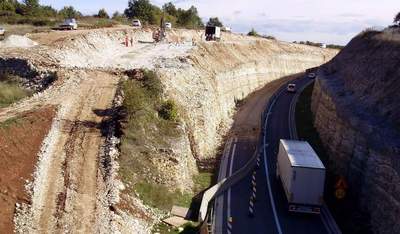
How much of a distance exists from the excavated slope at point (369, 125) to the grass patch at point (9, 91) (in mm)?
27189

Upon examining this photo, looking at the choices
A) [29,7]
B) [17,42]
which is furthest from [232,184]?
[29,7]

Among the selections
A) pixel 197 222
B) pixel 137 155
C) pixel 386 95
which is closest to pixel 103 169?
pixel 137 155

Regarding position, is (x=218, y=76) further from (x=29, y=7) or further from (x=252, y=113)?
(x=29, y=7)

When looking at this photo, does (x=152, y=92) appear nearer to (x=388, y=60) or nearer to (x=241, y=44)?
(x=388, y=60)

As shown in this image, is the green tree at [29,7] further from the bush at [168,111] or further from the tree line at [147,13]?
the bush at [168,111]

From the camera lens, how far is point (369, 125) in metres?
34.1

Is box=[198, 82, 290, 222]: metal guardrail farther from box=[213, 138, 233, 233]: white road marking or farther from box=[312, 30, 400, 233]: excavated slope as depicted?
box=[312, 30, 400, 233]: excavated slope

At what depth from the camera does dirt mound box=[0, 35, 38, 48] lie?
56263 millimetres

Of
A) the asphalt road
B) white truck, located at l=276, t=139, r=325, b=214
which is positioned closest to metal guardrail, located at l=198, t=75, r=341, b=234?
the asphalt road

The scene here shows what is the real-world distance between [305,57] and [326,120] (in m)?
76.1

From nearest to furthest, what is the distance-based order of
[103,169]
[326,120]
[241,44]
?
[103,169] < [326,120] < [241,44]

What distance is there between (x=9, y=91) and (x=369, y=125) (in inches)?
1164

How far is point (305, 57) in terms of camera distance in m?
121

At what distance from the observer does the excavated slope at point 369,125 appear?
2873 cm
